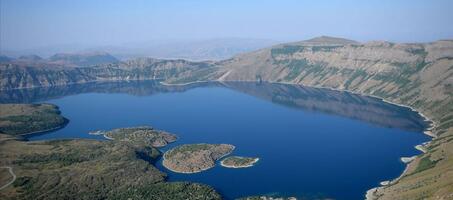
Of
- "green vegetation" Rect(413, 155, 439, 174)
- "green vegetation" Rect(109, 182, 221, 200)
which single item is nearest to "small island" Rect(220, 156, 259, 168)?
"green vegetation" Rect(109, 182, 221, 200)

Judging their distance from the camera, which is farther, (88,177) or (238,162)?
(238,162)

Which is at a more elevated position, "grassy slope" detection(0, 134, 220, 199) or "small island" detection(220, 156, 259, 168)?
"small island" detection(220, 156, 259, 168)

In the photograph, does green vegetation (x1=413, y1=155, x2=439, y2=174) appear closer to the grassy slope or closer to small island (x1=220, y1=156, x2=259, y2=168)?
small island (x1=220, y1=156, x2=259, y2=168)

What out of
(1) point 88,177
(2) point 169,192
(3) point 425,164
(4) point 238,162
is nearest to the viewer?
(2) point 169,192

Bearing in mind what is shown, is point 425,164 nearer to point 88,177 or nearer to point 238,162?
point 238,162

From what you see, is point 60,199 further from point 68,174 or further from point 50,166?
point 50,166

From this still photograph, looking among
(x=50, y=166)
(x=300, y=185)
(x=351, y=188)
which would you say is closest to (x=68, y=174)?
(x=50, y=166)

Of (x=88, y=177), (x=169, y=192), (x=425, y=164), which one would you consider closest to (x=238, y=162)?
(x=169, y=192)

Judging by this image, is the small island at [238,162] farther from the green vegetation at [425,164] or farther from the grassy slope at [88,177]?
the green vegetation at [425,164]

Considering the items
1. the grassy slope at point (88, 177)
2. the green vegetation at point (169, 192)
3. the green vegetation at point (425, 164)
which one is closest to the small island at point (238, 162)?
the grassy slope at point (88, 177)
